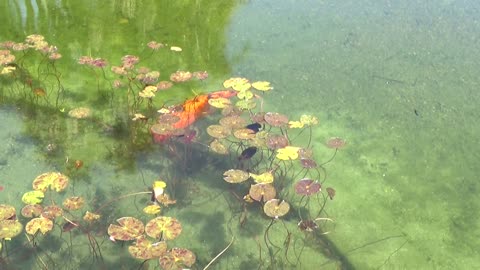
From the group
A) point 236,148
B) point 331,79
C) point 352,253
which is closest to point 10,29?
point 236,148

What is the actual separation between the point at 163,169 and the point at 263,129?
42 centimetres

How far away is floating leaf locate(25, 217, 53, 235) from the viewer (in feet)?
5.17

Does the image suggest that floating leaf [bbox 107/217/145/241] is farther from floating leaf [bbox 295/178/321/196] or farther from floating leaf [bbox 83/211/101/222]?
floating leaf [bbox 295/178/321/196]

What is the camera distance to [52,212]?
1646 millimetres

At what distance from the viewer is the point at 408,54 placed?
2666 millimetres

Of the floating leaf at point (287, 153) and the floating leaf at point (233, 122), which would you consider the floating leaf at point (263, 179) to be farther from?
the floating leaf at point (233, 122)

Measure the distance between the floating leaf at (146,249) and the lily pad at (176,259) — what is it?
0.06ft

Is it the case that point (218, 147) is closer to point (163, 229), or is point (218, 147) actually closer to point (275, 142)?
point (275, 142)

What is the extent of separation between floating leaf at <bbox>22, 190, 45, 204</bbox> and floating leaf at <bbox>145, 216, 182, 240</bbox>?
0.39 meters

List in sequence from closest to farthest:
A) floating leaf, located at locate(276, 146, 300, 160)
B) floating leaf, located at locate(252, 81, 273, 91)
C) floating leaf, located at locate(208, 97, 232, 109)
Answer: floating leaf, located at locate(276, 146, 300, 160) < floating leaf, located at locate(208, 97, 232, 109) < floating leaf, located at locate(252, 81, 273, 91)

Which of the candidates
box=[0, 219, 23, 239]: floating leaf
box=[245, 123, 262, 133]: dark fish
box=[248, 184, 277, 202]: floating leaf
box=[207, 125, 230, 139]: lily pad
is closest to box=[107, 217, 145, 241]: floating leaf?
box=[0, 219, 23, 239]: floating leaf

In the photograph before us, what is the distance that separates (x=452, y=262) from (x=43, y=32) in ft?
7.26

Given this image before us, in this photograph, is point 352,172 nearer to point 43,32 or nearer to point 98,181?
point 98,181

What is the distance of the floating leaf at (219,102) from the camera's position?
209 cm
